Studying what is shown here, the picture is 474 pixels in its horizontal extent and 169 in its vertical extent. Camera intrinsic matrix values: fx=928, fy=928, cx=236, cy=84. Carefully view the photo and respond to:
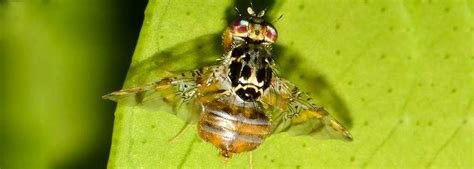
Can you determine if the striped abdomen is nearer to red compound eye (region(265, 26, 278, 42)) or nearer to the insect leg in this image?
the insect leg

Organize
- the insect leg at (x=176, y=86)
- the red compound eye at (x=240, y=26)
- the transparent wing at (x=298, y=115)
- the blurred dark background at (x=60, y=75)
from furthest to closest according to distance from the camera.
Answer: the blurred dark background at (x=60, y=75)
the transparent wing at (x=298, y=115)
the red compound eye at (x=240, y=26)
the insect leg at (x=176, y=86)

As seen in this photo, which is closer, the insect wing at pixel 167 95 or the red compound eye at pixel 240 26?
the insect wing at pixel 167 95

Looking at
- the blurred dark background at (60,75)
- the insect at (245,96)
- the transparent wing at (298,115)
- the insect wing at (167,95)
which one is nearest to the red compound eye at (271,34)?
the insect at (245,96)

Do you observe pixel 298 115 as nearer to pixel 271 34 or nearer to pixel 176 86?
pixel 271 34

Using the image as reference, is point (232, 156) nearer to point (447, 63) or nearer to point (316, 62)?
point (316, 62)

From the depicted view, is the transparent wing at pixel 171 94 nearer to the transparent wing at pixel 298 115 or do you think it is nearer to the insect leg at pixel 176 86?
the insect leg at pixel 176 86

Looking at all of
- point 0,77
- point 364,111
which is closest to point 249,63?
point 364,111
